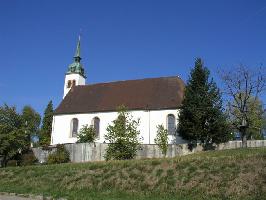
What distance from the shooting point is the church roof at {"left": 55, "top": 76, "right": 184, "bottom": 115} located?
52344 millimetres

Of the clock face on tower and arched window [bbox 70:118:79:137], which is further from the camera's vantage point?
the clock face on tower

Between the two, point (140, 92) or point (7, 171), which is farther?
point (140, 92)

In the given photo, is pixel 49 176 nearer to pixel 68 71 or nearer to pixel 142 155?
pixel 142 155

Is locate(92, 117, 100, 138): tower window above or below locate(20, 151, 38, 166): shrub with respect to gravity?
above

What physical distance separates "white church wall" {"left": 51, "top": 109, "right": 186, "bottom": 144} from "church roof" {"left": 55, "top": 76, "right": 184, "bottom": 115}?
66cm

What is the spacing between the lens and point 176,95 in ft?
172

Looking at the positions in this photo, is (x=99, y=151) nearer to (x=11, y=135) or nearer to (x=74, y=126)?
(x=11, y=135)

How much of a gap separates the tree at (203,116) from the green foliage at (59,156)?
13930mm

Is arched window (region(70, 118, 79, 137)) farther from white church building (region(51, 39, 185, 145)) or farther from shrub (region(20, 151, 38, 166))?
shrub (region(20, 151, 38, 166))

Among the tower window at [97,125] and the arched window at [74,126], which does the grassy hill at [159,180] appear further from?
the arched window at [74,126]

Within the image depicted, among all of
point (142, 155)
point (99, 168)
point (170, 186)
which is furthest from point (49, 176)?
point (142, 155)

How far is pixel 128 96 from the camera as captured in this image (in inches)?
2185

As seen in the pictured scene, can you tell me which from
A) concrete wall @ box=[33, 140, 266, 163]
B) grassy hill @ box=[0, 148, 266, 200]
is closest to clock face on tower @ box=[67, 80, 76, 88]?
concrete wall @ box=[33, 140, 266, 163]

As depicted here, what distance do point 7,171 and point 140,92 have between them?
26.1m
